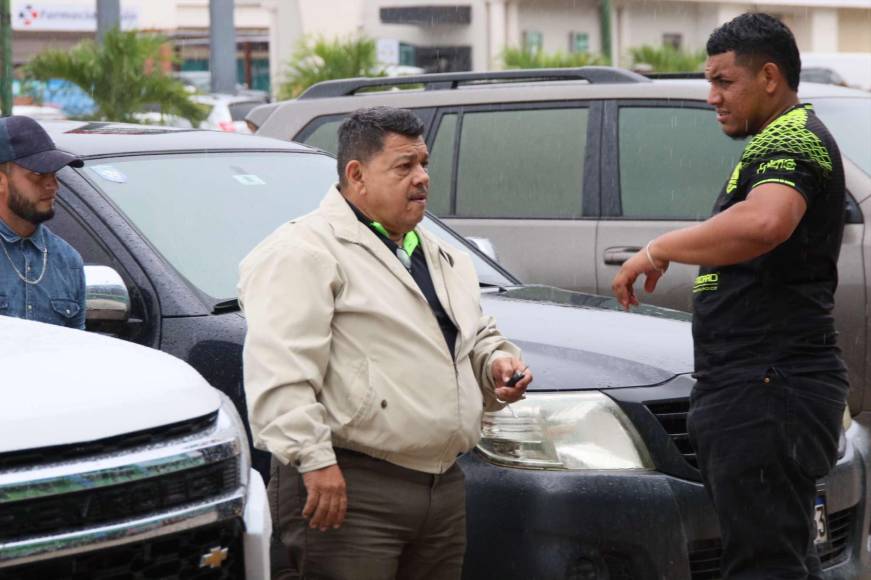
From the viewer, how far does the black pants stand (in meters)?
3.84

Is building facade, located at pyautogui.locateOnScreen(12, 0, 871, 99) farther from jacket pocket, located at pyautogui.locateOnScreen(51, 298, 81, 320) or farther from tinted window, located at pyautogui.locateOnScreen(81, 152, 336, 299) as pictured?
jacket pocket, located at pyautogui.locateOnScreen(51, 298, 81, 320)

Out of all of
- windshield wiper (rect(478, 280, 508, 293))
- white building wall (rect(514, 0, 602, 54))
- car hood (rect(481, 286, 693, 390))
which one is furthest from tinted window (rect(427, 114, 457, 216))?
white building wall (rect(514, 0, 602, 54))

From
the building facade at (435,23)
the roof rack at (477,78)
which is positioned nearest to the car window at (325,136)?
the roof rack at (477,78)

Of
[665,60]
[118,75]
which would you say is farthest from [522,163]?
[665,60]

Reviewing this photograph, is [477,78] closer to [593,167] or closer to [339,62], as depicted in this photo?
[593,167]

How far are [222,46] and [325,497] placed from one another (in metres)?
23.6

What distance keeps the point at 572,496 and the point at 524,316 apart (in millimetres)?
843

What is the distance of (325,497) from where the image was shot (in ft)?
11.3

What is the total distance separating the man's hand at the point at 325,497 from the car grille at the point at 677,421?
3.79 ft

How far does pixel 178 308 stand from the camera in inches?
177

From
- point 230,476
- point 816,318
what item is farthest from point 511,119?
point 230,476

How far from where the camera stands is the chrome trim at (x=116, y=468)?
9.42 ft

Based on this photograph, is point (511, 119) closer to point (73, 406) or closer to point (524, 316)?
point (524, 316)

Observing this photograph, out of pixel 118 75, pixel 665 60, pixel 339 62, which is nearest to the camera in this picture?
pixel 118 75
